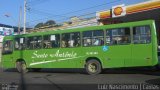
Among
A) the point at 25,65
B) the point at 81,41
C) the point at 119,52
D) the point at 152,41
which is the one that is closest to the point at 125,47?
the point at 119,52

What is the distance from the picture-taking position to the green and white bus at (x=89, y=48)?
60.5 ft

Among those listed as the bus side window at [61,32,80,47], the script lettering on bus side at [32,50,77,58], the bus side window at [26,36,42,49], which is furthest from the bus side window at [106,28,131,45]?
the bus side window at [26,36,42,49]

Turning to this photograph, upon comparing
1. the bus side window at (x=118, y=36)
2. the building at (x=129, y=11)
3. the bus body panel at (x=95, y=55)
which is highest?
the building at (x=129, y=11)

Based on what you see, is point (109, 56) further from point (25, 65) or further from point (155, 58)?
point (25, 65)

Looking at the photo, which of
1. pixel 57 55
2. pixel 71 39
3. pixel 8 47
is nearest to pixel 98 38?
pixel 71 39

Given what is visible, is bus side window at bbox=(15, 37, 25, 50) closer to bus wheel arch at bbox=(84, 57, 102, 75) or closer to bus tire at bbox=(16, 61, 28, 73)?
bus tire at bbox=(16, 61, 28, 73)

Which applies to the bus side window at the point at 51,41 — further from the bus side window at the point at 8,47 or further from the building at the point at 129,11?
the building at the point at 129,11

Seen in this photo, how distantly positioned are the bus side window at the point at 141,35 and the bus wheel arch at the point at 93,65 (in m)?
2.67

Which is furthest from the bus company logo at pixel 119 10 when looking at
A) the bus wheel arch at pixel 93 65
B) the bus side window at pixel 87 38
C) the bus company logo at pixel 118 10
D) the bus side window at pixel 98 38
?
the bus wheel arch at pixel 93 65

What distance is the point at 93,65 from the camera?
818 inches

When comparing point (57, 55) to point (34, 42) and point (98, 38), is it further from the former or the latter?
point (98, 38)

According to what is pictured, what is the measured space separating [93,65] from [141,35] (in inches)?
141

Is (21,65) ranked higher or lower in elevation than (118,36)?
lower

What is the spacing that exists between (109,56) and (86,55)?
161cm
